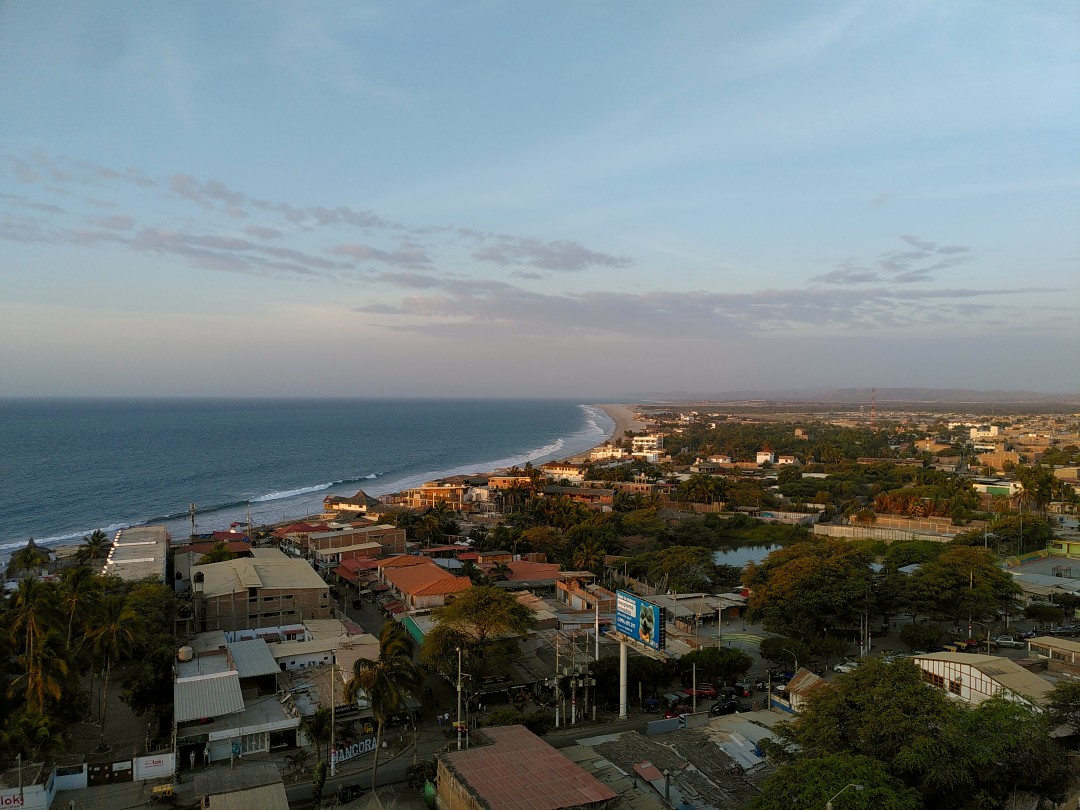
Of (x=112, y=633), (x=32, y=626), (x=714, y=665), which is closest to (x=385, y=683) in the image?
(x=112, y=633)

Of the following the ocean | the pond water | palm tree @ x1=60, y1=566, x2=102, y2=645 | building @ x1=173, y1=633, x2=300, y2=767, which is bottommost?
the pond water

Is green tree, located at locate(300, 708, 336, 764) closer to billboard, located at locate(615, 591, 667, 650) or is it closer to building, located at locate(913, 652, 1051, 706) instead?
billboard, located at locate(615, 591, 667, 650)

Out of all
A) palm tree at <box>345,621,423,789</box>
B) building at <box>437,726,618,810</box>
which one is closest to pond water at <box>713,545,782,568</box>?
palm tree at <box>345,621,423,789</box>

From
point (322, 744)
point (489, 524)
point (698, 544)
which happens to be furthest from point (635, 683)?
point (489, 524)

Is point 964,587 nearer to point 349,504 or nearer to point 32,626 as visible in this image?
point 32,626

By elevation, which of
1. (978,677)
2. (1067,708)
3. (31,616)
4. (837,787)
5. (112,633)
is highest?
(31,616)
